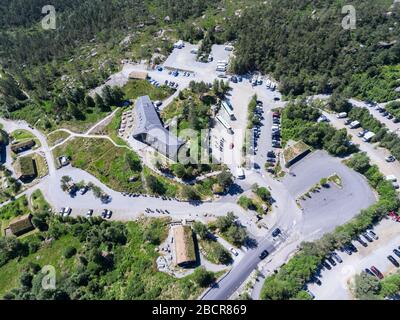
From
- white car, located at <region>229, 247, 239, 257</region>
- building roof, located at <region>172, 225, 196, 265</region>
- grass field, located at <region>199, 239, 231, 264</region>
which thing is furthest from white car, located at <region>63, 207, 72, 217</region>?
white car, located at <region>229, 247, 239, 257</region>

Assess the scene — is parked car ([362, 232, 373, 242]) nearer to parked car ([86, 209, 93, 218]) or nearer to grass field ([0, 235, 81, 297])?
parked car ([86, 209, 93, 218])

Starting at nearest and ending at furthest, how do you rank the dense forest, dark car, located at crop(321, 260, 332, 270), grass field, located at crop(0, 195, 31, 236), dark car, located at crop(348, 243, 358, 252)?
dark car, located at crop(321, 260, 332, 270), dark car, located at crop(348, 243, 358, 252), grass field, located at crop(0, 195, 31, 236), the dense forest

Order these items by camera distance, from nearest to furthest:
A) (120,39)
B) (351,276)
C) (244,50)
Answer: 1. (351,276)
2. (244,50)
3. (120,39)

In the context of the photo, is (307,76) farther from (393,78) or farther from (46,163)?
(46,163)

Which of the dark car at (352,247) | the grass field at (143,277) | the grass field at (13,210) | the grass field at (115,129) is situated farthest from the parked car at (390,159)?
the grass field at (13,210)

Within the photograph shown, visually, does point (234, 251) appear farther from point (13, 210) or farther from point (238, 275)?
point (13, 210)

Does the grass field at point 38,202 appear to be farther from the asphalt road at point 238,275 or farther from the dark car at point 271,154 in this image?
the dark car at point 271,154
